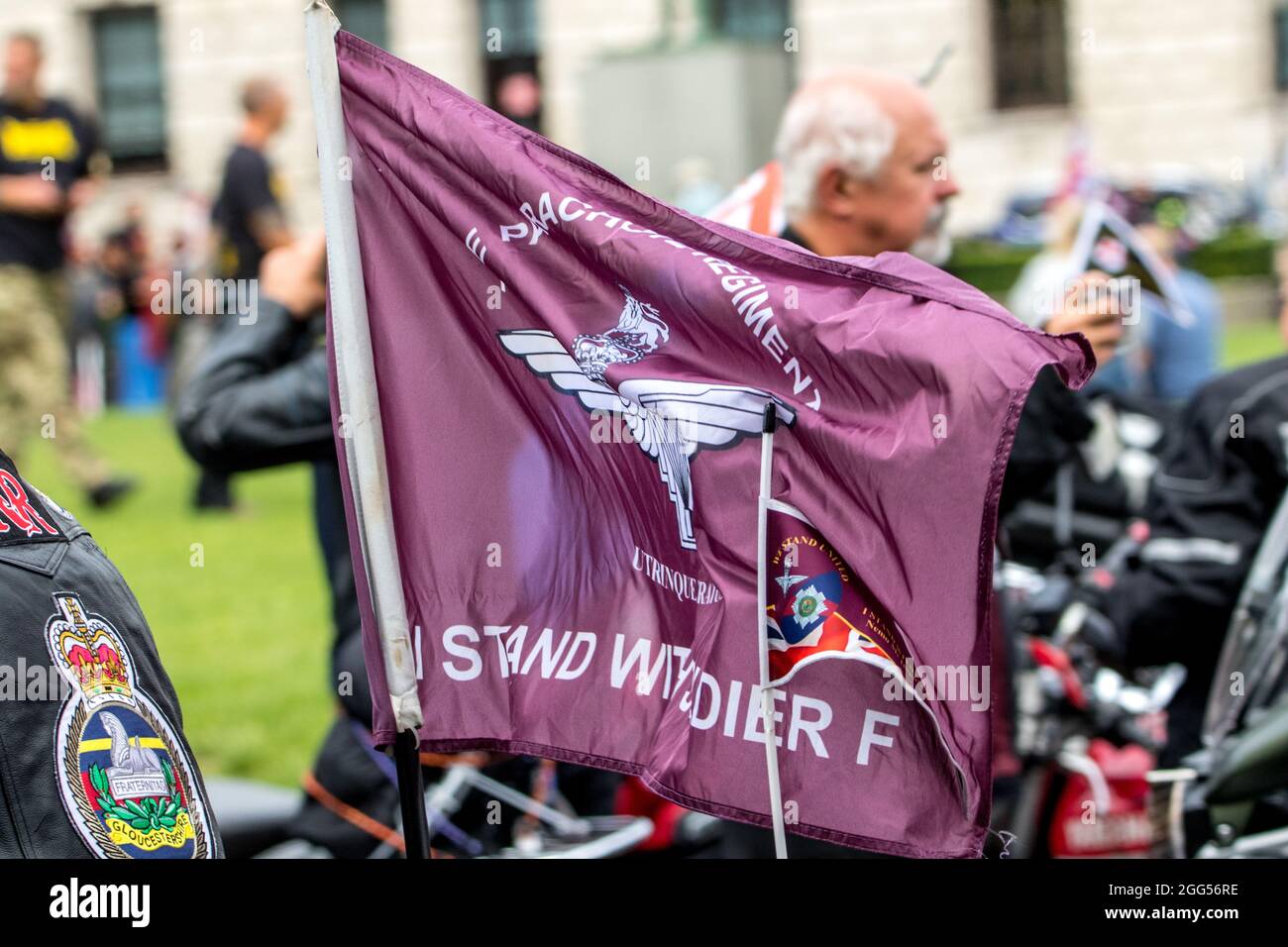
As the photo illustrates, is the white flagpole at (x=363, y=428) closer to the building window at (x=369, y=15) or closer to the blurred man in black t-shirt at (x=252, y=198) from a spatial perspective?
the blurred man in black t-shirt at (x=252, y=198)

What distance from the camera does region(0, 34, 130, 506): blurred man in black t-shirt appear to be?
9.20 meters

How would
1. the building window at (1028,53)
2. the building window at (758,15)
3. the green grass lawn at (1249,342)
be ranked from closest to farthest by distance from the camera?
the green grass lawn at (1249,342) → the building window at (758,15) → the building window at (1028,53)

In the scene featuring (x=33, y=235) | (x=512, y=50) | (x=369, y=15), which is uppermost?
(x=369, y=15)

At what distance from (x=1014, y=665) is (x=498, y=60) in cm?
2531

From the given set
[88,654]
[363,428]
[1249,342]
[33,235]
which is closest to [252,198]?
[33,235]

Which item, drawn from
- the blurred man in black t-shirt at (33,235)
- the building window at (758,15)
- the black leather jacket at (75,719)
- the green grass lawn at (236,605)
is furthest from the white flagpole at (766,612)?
the building window at (758,15)

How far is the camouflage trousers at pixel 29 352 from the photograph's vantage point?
30.2 feet

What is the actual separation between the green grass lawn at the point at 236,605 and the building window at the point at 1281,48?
17587 millimetres

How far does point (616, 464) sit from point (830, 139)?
1178mm

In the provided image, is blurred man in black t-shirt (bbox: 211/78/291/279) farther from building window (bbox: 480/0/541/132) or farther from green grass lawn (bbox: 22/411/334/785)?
building window (bbox: 480/0/541/132)

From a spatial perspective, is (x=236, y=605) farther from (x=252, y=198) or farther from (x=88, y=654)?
(x=88, y=654)

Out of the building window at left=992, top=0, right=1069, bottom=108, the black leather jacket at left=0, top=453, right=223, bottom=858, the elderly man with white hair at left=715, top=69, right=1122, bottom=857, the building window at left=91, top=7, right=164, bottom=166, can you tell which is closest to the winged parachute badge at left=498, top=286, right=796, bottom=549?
the black leather jacket at left=0, top=453, right=223, bottom=858

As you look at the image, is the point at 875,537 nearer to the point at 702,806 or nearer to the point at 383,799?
the point at 702,806

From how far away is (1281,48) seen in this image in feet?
84.6
